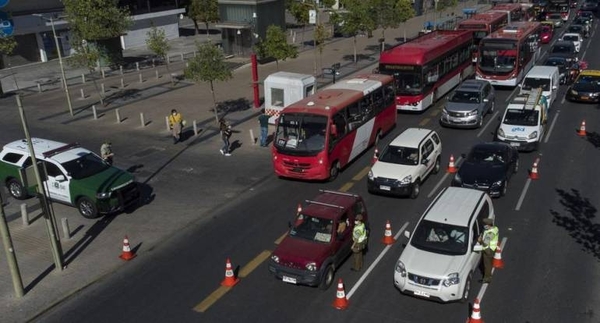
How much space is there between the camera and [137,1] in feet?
199

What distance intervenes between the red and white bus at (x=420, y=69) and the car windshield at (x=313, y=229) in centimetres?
1750

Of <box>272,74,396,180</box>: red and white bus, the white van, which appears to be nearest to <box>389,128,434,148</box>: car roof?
<box>272,74,396,180</box>: red and white bus

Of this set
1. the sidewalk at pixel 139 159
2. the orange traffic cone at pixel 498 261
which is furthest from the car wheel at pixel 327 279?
the sidewalk at pixel 139 159

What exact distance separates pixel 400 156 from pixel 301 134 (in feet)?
13.5

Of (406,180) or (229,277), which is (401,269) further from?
(406,180)

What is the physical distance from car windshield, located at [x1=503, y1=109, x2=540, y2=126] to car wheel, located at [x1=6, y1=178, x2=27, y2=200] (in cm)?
2134

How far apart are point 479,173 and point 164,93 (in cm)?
2676

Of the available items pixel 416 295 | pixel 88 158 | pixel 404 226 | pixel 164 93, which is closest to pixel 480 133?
pixel 404 226

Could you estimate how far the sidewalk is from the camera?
16.3 metres

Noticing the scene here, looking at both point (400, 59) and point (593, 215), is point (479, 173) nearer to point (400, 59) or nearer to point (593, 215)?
point (593, 215)

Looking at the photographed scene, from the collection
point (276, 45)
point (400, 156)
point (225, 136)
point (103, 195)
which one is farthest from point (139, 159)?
point (276, 45)

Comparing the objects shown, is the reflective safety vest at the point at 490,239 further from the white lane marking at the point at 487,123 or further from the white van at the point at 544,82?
the white van at the point at 544,82

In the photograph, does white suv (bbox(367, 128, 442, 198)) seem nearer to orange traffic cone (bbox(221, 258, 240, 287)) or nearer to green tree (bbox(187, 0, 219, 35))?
orange traffic cone (bbox(221, 258, 240, 287))

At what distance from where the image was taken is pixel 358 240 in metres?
14.8
